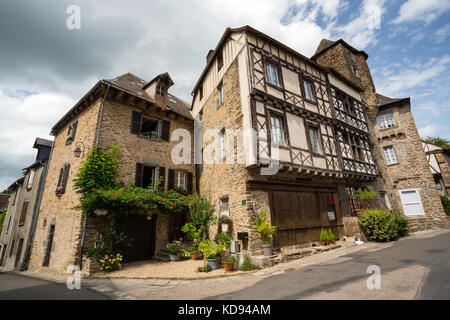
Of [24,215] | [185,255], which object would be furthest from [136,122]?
[24,215]

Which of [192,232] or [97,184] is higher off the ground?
[97,184]

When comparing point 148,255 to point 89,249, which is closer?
point 89,249

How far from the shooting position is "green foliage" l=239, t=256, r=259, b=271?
625 cm

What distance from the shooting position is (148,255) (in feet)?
29.0

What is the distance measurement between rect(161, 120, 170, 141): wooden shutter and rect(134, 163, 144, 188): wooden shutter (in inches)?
79.1

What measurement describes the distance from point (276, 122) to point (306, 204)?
3.72m

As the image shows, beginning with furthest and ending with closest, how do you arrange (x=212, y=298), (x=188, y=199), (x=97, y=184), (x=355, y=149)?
(x=355, y=149)
(x=188, y=199)
(x=97, y=184)
(x=212, y=298)

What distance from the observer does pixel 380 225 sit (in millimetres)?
8914

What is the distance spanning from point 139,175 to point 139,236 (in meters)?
2.65

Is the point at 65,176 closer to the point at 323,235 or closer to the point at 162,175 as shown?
the point at 162,175
